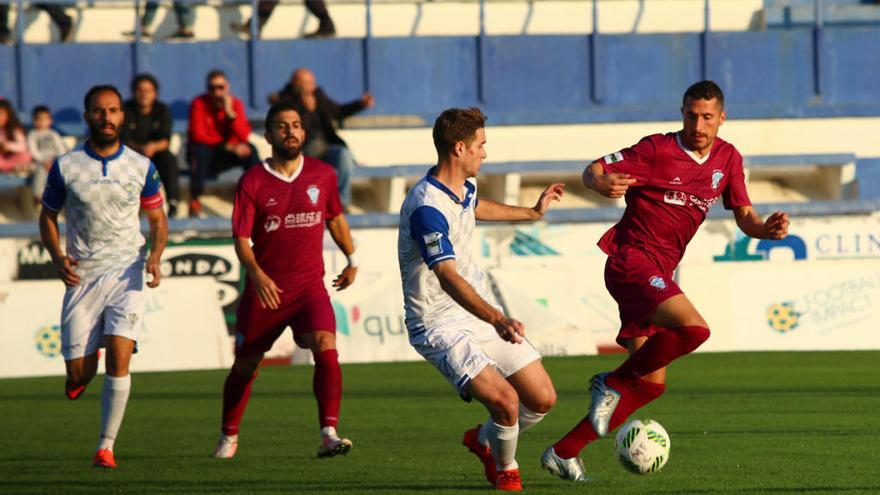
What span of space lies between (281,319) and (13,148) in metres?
11.0

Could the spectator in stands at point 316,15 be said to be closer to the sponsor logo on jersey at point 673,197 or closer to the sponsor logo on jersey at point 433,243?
the sponsor logo on jersey at point 673,197

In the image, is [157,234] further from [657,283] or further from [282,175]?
[657,283]

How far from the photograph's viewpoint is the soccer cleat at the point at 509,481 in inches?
277

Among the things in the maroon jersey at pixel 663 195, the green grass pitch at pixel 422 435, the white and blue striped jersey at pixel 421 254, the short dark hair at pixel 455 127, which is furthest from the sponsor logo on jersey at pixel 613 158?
the green grass pitch at pixel 422 435

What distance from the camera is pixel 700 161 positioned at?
7.92 meters

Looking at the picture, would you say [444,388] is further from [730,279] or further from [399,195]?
[399,195]

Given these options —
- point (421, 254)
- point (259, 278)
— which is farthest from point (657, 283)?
point (259, 278)

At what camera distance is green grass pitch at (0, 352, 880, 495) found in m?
7.40

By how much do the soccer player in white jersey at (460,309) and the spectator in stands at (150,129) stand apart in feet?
35.2

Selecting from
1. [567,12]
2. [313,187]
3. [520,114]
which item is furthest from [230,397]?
[567,12]

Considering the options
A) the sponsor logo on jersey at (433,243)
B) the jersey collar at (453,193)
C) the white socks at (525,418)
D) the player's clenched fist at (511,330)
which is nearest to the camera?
the player's clenched fist at (511,330)

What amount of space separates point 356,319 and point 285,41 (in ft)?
22.4

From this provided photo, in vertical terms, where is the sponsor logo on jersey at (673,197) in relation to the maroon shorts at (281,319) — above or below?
above

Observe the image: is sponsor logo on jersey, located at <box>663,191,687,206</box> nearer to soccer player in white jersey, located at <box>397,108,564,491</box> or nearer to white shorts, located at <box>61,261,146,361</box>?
soccer player in white jersey, located at <box>397,108,564,491</box>
